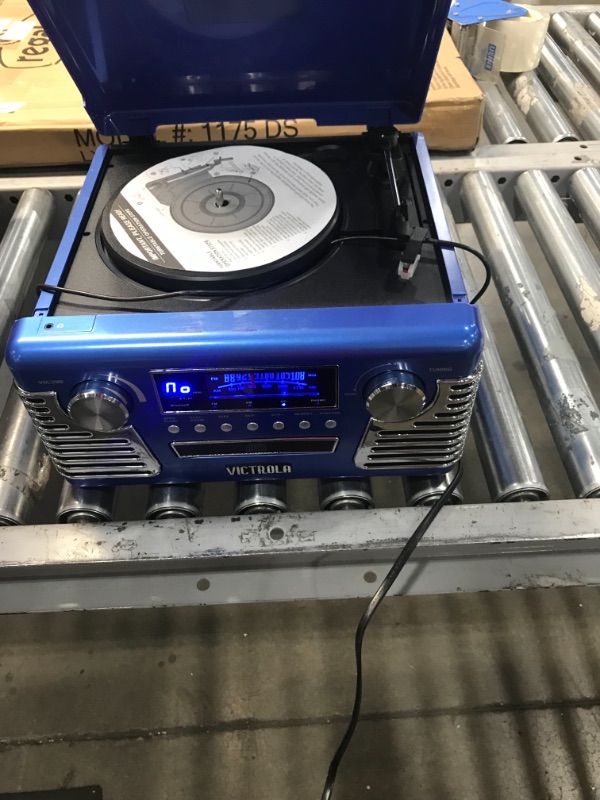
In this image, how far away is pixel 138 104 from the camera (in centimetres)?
74

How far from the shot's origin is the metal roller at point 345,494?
0.66 metres

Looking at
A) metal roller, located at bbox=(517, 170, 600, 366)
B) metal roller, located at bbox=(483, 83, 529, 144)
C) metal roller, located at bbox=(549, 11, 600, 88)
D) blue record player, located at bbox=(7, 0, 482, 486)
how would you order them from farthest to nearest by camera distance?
metal roller, located at bbox=(549, 11, 600, 88)
metal roller, located at bbox=(483, 83, 529, 144)
metal roller, located at bbox=(517, 170, 600, 366)
blue record player, located at bbox=(7, 0, 482, 486)

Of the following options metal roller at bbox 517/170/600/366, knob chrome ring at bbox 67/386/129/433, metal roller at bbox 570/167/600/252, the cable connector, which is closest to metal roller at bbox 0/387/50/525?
knob chrome ring at bbox 67/386/129/433

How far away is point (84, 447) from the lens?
592mm

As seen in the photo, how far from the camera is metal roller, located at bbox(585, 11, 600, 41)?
5.01 feet

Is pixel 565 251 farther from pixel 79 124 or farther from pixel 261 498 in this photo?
pixel 79 124

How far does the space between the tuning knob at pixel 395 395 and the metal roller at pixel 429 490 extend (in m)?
0.14

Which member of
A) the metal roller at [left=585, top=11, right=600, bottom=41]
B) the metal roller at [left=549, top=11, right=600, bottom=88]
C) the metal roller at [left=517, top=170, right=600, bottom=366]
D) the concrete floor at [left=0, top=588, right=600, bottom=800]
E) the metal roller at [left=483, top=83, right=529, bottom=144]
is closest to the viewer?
the metal roller at [left=517, top=170, right=600, bottom=366]

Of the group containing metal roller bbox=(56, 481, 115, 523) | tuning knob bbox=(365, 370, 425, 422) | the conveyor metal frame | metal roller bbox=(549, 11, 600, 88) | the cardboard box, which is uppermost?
metal roller bbox=(549, 11, 600, 88)

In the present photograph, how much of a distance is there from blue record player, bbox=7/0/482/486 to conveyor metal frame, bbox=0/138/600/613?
0.06 metres

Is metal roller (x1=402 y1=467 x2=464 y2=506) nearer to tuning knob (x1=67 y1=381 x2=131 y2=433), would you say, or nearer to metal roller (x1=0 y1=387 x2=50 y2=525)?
tuning knob (x1=67 y1=381 x2=131 y2=433)

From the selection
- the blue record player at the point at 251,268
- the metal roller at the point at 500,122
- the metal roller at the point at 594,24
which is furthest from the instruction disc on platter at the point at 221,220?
the metal roller at the point at 594,24

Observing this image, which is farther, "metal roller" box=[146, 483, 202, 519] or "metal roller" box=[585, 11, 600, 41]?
"metal roller" box=[585, 11, 600, 41]

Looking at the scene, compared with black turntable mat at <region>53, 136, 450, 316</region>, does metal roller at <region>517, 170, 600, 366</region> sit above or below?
above
